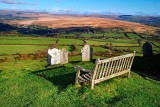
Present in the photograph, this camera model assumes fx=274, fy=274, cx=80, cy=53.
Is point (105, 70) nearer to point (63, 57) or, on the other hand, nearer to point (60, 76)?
point (60, 76)

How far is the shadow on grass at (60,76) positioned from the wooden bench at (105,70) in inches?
53.5

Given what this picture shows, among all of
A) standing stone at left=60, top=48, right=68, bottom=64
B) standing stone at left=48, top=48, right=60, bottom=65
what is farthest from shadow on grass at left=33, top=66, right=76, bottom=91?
standing stone at left=60, top=48, right=68, bottom=64

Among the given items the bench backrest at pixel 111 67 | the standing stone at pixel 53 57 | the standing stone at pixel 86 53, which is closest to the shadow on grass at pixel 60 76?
the bench backrest at pixel 111 67

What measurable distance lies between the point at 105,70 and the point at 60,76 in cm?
427

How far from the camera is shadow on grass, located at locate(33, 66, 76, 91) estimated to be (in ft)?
59.1

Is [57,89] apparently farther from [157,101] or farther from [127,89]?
[157,101]

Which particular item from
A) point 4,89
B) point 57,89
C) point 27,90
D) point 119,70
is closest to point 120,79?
point 119,70

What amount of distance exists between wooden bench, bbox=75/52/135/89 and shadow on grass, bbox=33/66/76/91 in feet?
4.46

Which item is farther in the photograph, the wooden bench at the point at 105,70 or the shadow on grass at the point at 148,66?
the shadow on grass at the point at 148,66

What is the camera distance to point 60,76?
1980 centimetres

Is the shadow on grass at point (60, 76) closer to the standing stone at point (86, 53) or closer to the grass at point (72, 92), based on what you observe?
the grass at point (72, 92)

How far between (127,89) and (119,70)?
1894 millimetres

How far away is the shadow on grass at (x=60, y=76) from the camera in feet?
59.1

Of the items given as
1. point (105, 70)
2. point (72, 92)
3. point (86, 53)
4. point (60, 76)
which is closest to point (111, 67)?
point (105, 70)
